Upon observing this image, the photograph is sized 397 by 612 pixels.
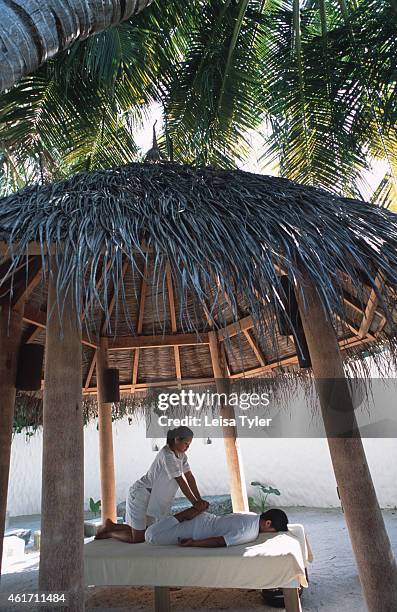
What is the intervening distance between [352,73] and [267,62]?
1024 millimetres

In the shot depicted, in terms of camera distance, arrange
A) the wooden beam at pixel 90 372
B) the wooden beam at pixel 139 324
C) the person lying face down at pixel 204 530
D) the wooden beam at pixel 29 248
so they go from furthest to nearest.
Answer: the wooden beam at pixel 90 372
the wooden beam at pixel 139 324
the person lying face down at pixel 204 530
the wooden beam at pixel 29 248

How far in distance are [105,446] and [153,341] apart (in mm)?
1255

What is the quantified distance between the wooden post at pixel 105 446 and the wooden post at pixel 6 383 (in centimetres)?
171

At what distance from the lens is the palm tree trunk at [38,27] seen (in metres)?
1.83

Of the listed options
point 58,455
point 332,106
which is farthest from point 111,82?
point 58,455

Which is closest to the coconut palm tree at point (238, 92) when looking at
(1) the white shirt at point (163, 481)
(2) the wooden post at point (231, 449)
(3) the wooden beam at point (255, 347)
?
(3) the wooden beam at point (255, 347)

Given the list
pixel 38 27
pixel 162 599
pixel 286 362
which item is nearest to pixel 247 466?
pixel 286 362

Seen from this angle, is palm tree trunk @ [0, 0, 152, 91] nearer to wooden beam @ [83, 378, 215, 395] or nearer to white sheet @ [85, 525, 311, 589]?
white sheet @ [85, 525, 311, 589]

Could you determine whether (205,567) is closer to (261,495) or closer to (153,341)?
(153,341)

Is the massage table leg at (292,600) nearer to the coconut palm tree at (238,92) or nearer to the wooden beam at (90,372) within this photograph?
the wooden beam at (90,372)

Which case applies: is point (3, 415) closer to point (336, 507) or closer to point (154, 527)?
point (154, 527)

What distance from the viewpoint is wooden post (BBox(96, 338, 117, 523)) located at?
5133 mm

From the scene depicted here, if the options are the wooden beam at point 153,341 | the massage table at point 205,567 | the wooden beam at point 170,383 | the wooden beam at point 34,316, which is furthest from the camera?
the wooden beam at point 170,383

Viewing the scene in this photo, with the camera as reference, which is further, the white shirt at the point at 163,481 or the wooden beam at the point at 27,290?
the white shirt at the point at 163,481
